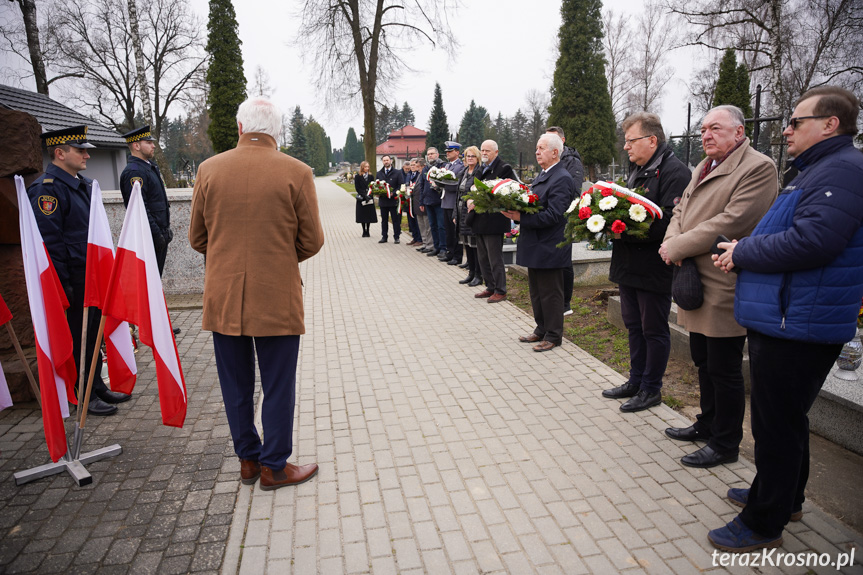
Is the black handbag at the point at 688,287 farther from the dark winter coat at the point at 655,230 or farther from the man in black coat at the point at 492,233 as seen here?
the man in black coat at the point at 492,233

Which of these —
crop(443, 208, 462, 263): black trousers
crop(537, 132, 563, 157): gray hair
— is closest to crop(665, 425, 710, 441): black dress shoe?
crop(537, 132, 563, 157): gray hair

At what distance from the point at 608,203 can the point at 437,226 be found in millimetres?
8333

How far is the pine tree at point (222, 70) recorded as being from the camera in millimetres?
36188

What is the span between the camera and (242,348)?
3422 mm

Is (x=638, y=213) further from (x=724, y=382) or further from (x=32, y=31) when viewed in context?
(x=32, y=31)

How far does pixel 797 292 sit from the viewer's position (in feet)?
8.77

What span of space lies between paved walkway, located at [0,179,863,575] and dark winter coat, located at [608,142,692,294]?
1.09m

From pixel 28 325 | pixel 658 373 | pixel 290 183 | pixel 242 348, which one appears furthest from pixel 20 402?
pixel 658 373

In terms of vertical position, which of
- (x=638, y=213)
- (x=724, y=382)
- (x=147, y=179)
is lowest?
(x=724, y=382)

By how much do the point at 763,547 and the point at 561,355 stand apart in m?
3.17

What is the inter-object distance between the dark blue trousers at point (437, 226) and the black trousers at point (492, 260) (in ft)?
12.4

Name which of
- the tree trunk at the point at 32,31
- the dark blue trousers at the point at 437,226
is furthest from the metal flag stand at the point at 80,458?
the tree trunk at the point at 32,31

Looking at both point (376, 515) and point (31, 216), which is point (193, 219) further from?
point (376, 515)

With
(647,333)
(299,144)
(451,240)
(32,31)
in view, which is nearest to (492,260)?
(451,240)
